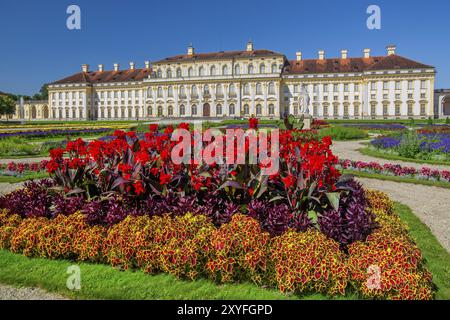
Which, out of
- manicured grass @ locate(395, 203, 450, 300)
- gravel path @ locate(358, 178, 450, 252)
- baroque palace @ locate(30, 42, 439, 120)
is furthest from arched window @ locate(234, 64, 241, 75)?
manicured grass @ locate(395, 203, 450, 300)

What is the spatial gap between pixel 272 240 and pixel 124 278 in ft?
4.75

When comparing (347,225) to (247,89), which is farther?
(247,89)

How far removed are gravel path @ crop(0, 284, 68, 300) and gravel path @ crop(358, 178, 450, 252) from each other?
Result: 4349mm

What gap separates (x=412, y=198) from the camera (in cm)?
683

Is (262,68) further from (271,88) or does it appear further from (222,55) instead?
(222,55)

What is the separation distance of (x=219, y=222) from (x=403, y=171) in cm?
686

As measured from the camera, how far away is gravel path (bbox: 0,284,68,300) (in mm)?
2974

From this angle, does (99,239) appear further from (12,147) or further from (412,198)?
(12,147)

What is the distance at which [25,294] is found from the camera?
3037 mm

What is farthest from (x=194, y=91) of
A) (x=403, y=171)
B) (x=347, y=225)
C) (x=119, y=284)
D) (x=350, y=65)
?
(x=119, y=284)

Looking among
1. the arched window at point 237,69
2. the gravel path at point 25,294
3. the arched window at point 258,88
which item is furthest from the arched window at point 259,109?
the gravel path at point 25,294

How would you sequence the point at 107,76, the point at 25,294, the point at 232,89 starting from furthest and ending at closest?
the point at 107,76 < the point at 232,89 < the point at 25,294

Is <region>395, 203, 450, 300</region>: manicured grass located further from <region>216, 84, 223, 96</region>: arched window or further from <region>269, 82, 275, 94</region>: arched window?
<region>216, 84, 223, 96</region>: arched window

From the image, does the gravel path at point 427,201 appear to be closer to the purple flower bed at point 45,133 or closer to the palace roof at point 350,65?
the purple flower bed at point 45,133
